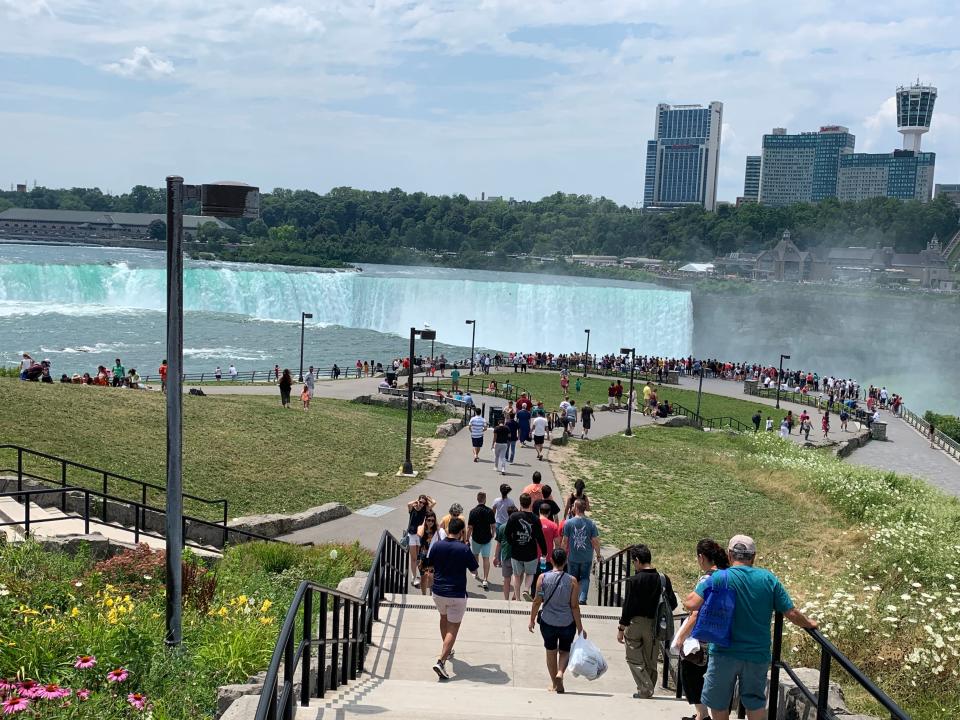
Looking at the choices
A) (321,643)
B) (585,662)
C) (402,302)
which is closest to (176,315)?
(321,643)

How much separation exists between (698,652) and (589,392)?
3341 centimetres

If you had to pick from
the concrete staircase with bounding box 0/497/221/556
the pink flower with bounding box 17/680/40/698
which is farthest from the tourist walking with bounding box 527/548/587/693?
the concrete staircase with bounding box 0/497/221/556

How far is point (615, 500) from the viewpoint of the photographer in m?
18.4

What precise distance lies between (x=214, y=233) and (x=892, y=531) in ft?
429

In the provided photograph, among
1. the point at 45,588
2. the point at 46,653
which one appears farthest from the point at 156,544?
the point at 46,653

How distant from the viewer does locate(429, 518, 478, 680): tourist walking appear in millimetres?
7320

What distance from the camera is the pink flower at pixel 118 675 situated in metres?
5.51

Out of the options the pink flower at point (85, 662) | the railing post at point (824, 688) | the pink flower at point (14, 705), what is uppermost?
the railing post at point (824, 688)

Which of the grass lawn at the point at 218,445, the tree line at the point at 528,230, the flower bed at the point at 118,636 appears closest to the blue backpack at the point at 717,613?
the flower bed at the point at 118,636

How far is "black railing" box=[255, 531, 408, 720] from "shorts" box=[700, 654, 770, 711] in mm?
2284

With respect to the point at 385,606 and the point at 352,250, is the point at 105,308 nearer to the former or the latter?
the point at 352,250

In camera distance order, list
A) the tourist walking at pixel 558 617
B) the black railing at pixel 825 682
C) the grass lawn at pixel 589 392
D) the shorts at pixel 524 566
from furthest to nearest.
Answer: the grass lawn at pixel 589 392 → the shorts at pixel 524 566 → the tourist walking at pixel 558 617 → the black railing at pixel 825 682

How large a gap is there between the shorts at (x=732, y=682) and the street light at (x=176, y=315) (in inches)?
144

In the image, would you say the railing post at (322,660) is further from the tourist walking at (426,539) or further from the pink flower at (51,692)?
the tourist walking at (426,539)
